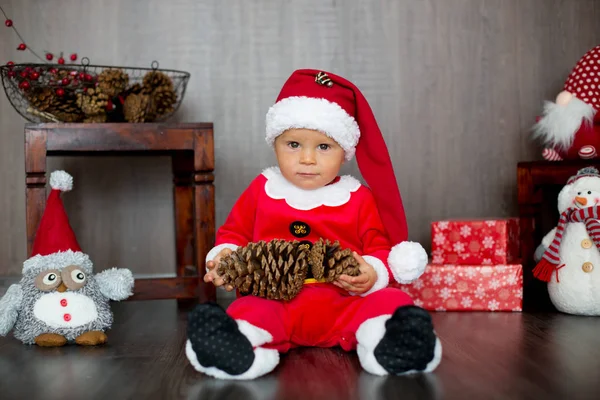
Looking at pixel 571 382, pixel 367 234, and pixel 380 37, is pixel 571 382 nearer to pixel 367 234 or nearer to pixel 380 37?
pixel 367 234

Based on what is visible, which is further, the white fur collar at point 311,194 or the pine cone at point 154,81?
the pine cone at point 154,81

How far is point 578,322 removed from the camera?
143 cm

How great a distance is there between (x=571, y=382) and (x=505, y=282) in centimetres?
61

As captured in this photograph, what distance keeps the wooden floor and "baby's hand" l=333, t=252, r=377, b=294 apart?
0.38 ft

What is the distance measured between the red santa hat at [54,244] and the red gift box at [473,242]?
31.7 inches

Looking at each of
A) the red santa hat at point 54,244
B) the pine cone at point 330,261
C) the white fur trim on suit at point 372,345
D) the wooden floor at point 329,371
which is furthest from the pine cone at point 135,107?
the white fur trim on suit at point 372,345

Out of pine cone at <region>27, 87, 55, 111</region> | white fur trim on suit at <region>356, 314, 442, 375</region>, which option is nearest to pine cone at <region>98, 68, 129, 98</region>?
pine cone at <region>27, 87, 55, 111</region>

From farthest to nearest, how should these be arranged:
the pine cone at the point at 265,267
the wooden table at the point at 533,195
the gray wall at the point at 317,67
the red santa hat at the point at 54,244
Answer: the gray wall at the point at 317,67 < the wooden table at the point at 533,195 < the red santa hat at the point at 54,244 < the pine cone at the point at 265,267

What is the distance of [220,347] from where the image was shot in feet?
3.29

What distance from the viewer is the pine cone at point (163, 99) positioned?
5.43 ft

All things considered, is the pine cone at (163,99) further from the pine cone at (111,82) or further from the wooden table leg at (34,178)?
the wooden table leg at (34,178)

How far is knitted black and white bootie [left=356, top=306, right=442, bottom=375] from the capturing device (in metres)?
1.01

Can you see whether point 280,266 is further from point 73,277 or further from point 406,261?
point 73,277

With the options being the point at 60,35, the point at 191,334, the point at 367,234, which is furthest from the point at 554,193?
the point at 60,35
